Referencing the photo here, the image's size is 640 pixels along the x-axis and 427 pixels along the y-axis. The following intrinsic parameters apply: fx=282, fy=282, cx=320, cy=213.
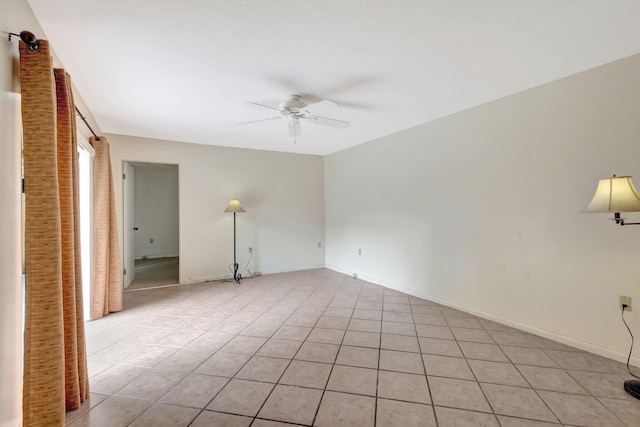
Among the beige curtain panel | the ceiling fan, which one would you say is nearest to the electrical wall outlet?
the ceiling fan

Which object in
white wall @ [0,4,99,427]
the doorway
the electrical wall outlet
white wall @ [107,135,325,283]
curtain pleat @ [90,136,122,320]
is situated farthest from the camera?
the doorway

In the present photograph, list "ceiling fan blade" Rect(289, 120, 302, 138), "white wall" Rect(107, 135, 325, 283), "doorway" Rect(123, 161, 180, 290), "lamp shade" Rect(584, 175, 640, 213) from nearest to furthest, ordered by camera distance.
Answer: "lamp shade" Rect(584, 175, 640, 213)
"ceiling fan blade" Rect(289, 120, 302, 138)
"white wall" Rect(107, 135, 325, 283)
"doorway" Rect(123, 161, 180, 290)

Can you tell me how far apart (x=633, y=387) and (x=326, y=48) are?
3153 millimetres

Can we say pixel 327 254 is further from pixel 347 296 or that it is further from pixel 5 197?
pixel 5 197

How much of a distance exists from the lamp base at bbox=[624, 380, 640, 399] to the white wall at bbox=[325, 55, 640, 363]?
0.39 meters

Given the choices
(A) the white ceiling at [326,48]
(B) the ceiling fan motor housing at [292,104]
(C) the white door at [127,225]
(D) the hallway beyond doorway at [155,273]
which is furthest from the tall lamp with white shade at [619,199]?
(C) the white door at [127,225]

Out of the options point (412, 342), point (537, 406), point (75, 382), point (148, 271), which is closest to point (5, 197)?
point (75, 382)

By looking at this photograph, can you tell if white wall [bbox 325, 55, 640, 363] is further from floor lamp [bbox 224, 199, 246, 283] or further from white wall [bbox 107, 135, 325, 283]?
floor lamp [bbox 224, 199, 246, 283]

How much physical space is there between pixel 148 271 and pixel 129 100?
3.97 meters

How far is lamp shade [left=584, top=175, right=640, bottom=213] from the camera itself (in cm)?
180

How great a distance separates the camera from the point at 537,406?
5.81 ft

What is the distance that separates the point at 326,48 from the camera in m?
2.06

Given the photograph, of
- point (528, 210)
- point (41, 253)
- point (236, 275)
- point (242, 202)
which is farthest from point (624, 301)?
point (242, 202)

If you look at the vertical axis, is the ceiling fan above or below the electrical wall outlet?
above
